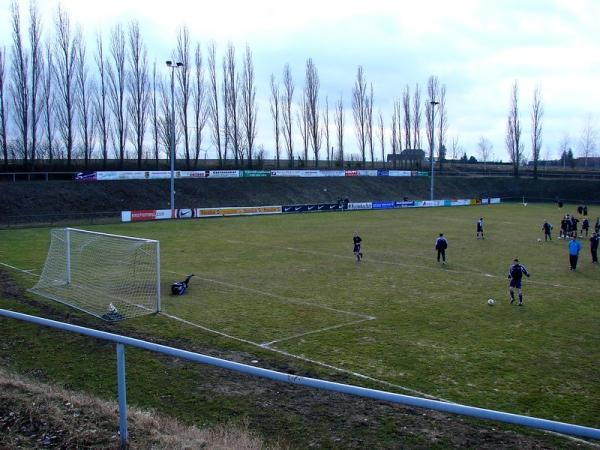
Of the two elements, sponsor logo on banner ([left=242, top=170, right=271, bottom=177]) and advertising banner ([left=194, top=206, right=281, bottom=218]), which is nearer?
advertising banner ([left=194, top=206, right=281, bottom=218])

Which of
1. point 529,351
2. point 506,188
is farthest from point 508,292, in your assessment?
point 506,188

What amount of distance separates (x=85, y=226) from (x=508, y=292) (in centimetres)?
3364

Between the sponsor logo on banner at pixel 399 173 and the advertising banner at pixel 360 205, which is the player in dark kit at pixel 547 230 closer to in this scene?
the advertising banner at pixel 360 205

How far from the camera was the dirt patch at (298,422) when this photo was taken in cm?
557

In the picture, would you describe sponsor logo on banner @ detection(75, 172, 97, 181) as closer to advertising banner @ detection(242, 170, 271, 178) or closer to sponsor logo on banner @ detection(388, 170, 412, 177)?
advertising banner @ detection(242, 170, 271, 178)

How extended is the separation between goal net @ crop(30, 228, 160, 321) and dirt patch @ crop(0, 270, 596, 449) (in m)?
6.53

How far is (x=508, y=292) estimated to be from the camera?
1934 centimetres

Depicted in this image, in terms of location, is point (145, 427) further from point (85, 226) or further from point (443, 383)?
point (85, 226)

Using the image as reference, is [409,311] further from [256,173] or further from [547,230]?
[256,173]

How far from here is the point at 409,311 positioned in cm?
1650

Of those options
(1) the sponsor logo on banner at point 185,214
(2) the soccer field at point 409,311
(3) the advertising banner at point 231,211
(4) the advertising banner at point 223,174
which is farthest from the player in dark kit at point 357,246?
(4) the advertising banner at point 223,174

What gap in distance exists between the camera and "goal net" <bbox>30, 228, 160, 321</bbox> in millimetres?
16797

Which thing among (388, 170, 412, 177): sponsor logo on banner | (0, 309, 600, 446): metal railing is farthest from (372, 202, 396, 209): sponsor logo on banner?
(0, 309, 600, 446): metal railing

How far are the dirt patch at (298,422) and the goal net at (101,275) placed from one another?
21.4 feet
